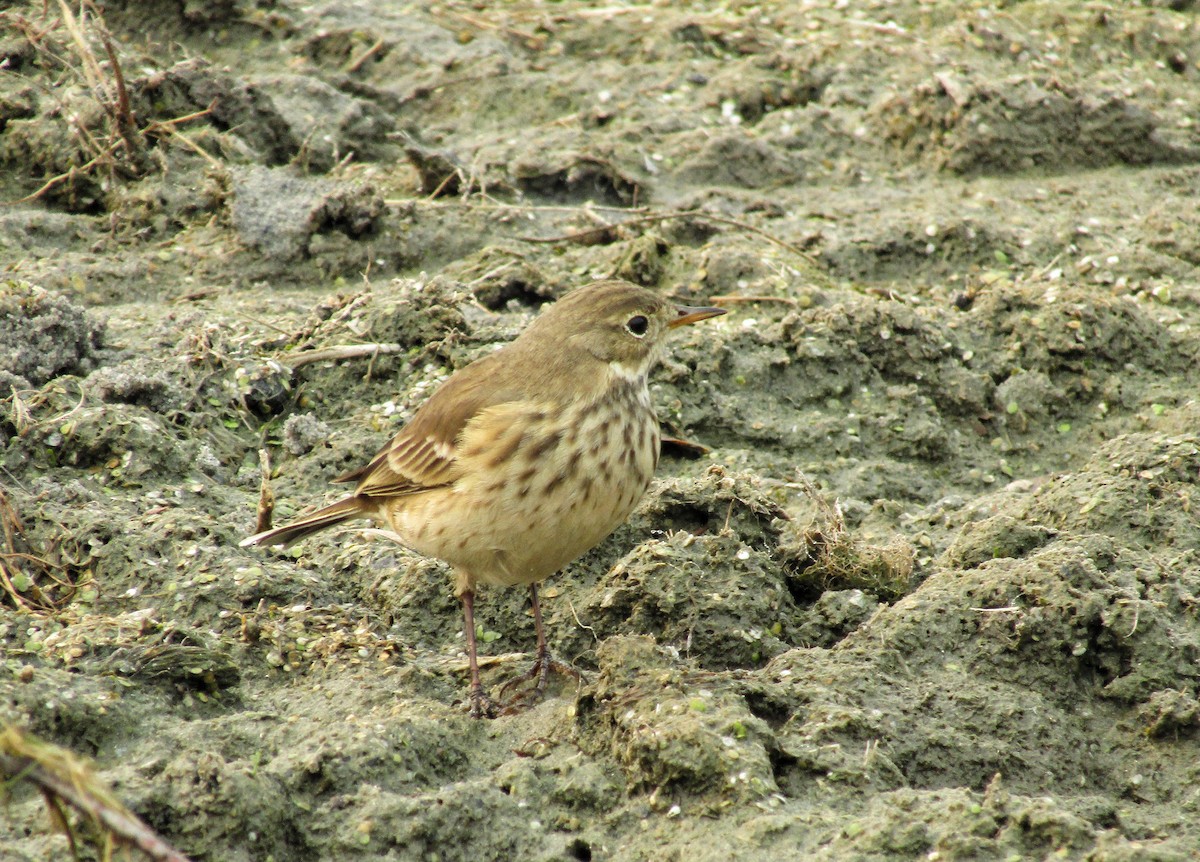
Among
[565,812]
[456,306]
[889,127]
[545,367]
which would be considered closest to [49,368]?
[456,306]

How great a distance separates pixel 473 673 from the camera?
16.9 ft

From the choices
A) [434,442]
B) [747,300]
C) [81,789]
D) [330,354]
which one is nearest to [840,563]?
[434,442]

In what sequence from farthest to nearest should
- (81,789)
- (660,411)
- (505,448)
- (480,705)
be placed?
(660,411), (505,448), (480,705), (81,789)

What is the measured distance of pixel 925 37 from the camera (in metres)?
9.94

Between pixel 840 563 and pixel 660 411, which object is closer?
pixel 840 563

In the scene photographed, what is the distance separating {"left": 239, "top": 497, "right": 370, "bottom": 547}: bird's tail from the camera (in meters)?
5.49

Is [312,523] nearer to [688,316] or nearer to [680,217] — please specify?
[688,316]

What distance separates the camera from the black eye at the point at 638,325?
18.8ft

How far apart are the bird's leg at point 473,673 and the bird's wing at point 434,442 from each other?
0.51 meters

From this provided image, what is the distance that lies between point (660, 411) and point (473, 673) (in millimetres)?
1984

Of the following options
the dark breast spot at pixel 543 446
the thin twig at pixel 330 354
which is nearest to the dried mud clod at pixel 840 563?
the dark breast spot at pixel 543 446

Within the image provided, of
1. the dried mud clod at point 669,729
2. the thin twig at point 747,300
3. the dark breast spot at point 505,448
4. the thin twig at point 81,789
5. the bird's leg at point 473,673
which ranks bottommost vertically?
the bird's leg at point 473,673

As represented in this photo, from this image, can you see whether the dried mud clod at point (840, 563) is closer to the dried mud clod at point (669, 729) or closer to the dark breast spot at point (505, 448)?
the dried mud clod at point (669, 729)

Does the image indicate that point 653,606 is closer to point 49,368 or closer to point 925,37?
point 49,368
